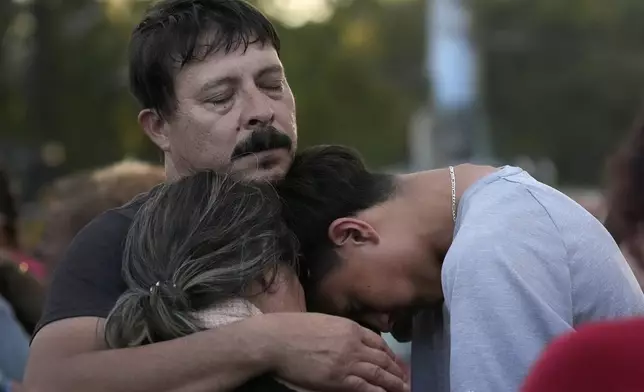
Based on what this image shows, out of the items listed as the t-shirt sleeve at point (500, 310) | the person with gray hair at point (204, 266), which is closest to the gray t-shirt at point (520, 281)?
the t-shirt sleeve at point (500, 310)

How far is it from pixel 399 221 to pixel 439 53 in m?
15.4

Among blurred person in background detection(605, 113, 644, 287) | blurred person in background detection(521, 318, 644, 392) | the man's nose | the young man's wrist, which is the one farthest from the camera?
blurred person in background detection(605, 113, 644, 287)

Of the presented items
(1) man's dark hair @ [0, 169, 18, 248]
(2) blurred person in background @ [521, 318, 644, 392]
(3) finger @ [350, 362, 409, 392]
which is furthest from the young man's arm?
(1) man's dark hair @ [0, 169, 18, 248]

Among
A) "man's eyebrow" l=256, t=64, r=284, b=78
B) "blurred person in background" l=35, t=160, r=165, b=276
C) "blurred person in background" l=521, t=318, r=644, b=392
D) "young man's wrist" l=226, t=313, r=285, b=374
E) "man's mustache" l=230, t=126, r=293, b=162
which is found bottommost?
"blurred person in background" l=35, t=160, r=165, b=276

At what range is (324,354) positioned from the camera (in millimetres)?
2414

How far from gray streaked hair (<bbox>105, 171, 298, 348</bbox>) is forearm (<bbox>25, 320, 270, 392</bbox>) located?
0.11 ft

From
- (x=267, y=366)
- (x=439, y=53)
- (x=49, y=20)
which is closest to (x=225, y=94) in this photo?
(x=267, y=366)

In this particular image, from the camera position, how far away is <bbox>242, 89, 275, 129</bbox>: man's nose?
2871 millimetres

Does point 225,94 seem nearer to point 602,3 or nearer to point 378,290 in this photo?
point 378,290

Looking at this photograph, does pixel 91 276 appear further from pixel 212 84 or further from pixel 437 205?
pixel 437 205

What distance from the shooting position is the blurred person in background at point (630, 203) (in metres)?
3.63

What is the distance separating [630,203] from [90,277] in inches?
66.6

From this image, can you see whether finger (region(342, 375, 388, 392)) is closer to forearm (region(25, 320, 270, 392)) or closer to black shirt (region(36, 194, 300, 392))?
forearm (region(25, 320, 270, 392))

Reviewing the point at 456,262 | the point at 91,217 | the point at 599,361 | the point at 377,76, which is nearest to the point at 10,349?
the point at 91,217
